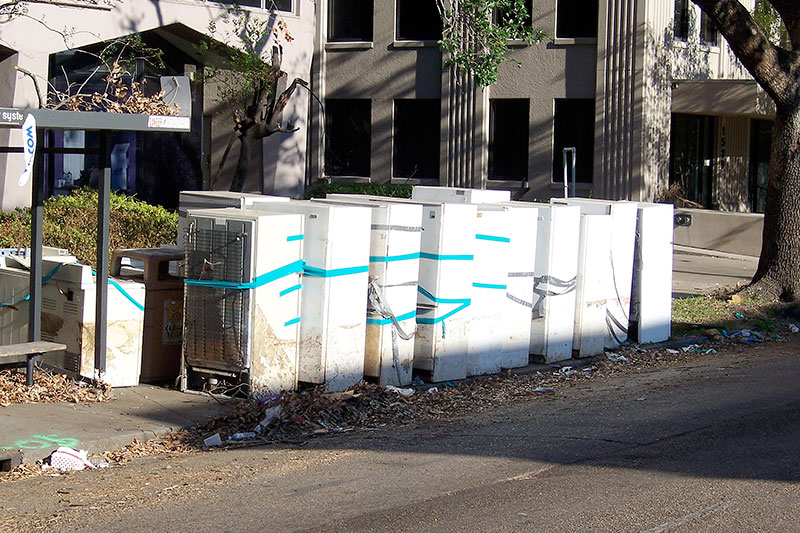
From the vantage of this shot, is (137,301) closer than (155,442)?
No

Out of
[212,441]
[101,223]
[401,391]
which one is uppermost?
[101,223]

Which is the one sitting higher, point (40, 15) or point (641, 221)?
point (40, 15)

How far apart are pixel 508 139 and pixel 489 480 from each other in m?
20.1

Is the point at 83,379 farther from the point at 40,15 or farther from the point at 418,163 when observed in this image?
the point at 418,163

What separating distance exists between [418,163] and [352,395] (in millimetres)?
18450

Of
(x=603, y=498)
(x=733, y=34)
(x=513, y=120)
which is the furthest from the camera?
(x=513, y=120)

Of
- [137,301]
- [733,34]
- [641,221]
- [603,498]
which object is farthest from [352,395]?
[733,34]

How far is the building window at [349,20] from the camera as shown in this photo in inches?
1101

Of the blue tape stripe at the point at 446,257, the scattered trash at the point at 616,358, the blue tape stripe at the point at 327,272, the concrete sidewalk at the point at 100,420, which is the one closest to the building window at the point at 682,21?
the scattered trash at the point at 616,358

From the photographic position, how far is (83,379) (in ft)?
31.9

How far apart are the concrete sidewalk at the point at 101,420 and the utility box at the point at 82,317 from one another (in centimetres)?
32

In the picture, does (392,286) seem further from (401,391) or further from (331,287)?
(401,391)

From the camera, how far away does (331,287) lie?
9.77 metres

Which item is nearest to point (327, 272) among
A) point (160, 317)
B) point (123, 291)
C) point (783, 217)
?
point (160, 317)
